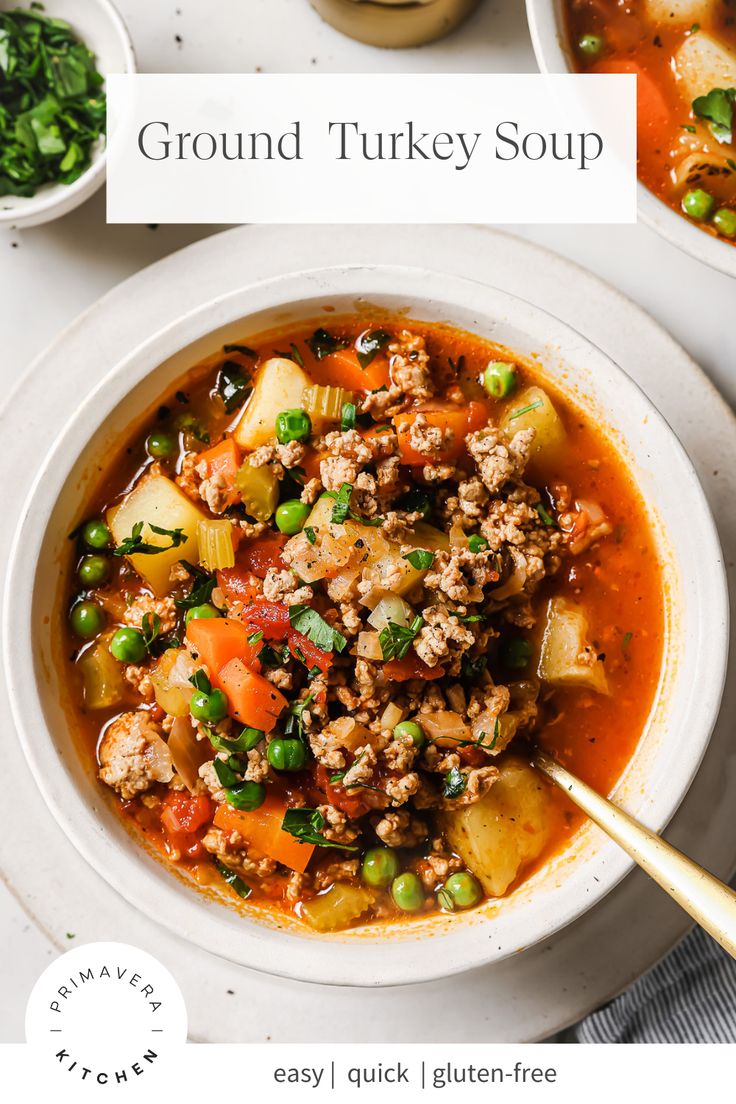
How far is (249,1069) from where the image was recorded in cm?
370

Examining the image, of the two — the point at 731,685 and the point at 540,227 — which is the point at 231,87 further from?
the point at 731,685

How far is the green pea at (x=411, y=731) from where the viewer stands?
3.18 metres

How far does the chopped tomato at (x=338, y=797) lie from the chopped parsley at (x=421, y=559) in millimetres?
748

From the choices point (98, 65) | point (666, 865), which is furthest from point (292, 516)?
point (98, 65)

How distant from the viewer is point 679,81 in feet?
12.4

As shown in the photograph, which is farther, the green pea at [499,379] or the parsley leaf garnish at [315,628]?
the green pea at [499,379]

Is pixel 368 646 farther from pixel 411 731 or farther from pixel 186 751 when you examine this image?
pixel 186 751

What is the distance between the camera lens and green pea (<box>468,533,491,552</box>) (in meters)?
3.26

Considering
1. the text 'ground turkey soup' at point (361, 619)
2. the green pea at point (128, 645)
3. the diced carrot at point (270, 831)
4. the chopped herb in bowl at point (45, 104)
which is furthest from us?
the chopped herb in bowl at point (45, 104)

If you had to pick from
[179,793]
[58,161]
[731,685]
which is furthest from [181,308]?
[731,685]

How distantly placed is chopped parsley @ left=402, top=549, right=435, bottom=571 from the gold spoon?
2.80ft

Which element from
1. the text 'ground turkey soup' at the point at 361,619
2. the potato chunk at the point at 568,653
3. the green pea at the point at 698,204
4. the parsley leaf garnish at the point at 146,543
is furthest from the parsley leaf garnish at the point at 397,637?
the green pea at the point at 698,204

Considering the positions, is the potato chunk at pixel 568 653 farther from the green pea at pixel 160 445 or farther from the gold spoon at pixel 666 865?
the green pea at pixel 160 445

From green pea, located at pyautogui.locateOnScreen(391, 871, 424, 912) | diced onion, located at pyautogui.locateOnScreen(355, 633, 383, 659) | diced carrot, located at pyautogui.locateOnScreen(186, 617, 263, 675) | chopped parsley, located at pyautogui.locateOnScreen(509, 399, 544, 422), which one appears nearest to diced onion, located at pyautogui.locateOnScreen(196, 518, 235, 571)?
diced carrot, located at pyautogui.locateOnScreen(186, 617, 263, 675)
